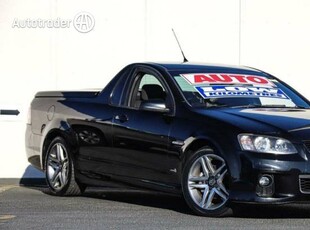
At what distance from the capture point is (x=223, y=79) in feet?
32.3

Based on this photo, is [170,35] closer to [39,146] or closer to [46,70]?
[46,70]

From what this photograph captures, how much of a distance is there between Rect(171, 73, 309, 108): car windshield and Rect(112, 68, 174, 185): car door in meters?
0.23

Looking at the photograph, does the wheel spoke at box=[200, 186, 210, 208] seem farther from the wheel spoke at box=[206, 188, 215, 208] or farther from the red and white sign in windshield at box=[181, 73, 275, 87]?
the red and white sign in windshield at box=[181, 73, 275, 87]

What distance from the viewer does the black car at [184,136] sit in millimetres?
8469

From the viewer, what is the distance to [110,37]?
1438 cm

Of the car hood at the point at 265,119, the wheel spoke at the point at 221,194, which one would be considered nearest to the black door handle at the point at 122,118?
the car hood at the point at 265,119

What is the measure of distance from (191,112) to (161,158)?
54 centimetres

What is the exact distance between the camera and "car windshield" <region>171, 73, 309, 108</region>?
373 inches

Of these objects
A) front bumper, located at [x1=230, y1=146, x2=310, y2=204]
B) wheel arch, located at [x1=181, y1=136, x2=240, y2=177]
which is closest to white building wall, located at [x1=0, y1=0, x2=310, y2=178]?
wheel arch, located at [x1=181, y1=136, x2=240, y2=177]

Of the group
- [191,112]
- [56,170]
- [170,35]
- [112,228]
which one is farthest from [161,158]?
[170,35]

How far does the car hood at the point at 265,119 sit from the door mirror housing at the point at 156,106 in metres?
0.46

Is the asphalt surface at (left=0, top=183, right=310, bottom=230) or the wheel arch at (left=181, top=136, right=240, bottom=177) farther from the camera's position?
the wheel arch at (left=181, top=136, right=240, bottom=177)

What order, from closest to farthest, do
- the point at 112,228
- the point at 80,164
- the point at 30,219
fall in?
the point at 112,228
the point at 30,219
the point at 80,164

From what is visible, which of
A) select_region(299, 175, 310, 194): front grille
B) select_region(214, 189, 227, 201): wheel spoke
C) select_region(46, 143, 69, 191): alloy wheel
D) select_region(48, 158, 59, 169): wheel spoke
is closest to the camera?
select_region(299, 175, 310, 194): front grille
